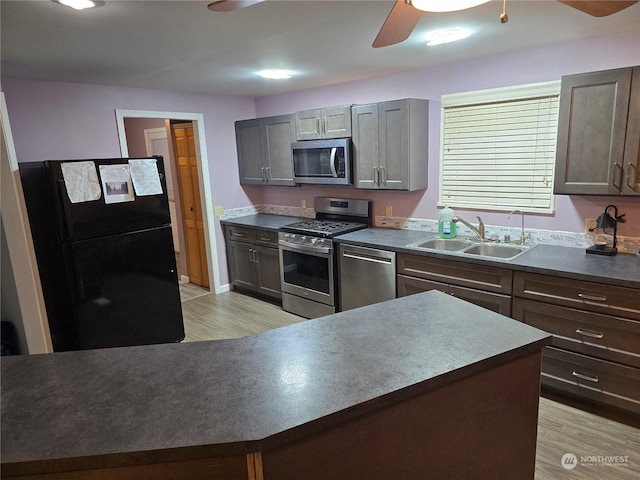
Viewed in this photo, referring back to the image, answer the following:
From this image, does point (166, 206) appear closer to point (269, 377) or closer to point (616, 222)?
point (269, 377)

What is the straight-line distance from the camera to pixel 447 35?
2.51 metres

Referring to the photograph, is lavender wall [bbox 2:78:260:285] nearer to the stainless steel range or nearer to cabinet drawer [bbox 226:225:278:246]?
cabinet drawer [bbox 226:225:278:246]

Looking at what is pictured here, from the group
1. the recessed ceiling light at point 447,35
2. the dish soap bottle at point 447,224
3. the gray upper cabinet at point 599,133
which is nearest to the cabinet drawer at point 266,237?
the dish soap bottle at point 447,224

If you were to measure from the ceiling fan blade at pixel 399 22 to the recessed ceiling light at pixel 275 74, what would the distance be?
74.1 inches

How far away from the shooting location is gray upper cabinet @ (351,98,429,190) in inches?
138

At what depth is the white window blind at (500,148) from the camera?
10.1 ft

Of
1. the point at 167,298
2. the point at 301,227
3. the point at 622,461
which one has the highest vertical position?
the point at 301,227

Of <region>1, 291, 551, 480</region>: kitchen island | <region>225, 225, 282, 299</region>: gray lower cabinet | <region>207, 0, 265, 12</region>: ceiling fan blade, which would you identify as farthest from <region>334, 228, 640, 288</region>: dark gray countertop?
<region>207, 0, 265, 12</region>: ceiling fan blade

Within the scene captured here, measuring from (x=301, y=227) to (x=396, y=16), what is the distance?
9.24 feet

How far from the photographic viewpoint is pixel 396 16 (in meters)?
1.53

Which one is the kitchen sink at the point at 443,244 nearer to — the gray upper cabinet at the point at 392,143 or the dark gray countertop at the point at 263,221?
the gray upper cabinet at the point at 392,143

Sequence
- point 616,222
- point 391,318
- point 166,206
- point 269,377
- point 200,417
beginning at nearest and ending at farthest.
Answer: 1. point 200,417
2. point 269,377
3. point 391,318
4. point 616,222
5. point 166,206

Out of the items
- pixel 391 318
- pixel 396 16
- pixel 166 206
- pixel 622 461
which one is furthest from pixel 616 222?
pixel 166 206

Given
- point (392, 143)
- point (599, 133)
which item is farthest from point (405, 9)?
point (392, 143)
